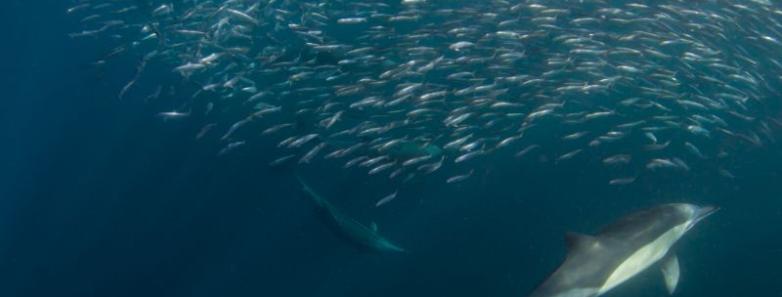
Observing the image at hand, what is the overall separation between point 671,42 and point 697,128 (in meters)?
1.87

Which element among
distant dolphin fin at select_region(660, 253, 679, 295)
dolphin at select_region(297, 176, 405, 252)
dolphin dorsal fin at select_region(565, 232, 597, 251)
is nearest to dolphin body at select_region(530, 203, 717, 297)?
dolphin dorsal fin at select_region(565, 232, 597, 251)

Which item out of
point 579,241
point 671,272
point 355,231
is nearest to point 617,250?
point 579,241

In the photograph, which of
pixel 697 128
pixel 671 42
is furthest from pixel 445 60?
pixel 697 128

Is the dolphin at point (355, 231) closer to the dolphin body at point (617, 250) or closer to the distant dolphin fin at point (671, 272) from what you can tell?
the distant dolphin fin at point (671, 272)

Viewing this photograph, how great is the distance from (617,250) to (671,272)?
3367 mm

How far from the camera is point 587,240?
5.82 m

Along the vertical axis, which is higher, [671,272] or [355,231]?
[671,272]

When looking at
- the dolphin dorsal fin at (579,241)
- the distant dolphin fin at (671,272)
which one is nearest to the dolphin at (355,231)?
the distant dolphin fin at (671,272)

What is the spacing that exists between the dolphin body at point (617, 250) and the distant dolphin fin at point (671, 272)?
2.41 m

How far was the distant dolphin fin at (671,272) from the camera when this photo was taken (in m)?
8.32

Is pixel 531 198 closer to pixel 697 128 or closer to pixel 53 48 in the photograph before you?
pixel 697 128

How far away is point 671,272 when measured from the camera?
8461 mm

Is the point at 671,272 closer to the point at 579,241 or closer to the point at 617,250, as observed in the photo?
the point at 617,250

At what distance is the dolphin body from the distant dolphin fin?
2.41 metres
